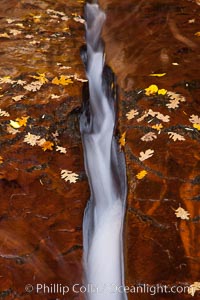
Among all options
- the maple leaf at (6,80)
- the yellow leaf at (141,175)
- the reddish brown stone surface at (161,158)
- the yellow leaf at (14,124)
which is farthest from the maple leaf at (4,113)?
the yellow leaf at (141,175)

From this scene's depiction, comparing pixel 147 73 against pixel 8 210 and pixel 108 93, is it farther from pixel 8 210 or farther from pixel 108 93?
pixel 8 210

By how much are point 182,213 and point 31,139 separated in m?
1.95

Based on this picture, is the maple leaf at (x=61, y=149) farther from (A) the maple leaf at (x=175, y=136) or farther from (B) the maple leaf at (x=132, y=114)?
(A) the maple leaf at (x=175, y=136)

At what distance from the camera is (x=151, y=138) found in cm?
446

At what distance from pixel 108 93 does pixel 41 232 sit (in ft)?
8.65

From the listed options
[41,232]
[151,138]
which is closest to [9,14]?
[151,138]

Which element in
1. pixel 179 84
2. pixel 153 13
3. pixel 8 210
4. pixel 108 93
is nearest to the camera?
pixel 8 210

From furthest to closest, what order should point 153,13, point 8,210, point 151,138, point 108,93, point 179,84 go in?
point 153,13
point 108,93
point 179,84
point 151,138
point 8,210

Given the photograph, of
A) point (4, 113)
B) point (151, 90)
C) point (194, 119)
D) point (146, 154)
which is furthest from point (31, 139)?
point (194, 119)

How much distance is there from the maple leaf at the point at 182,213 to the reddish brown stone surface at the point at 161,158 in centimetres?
3

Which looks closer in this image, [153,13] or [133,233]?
[133,233]

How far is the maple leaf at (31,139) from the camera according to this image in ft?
15.3

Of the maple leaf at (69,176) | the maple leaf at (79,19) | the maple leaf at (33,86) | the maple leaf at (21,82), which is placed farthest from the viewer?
the maple leaf at (79,19)

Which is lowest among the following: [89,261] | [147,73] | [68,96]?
[89,261]
